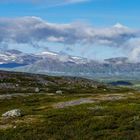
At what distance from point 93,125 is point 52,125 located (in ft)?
20.1

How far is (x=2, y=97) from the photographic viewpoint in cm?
11644

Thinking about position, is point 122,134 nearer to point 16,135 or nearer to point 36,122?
point 16,135

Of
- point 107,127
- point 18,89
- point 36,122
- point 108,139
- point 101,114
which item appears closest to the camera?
point 108,139

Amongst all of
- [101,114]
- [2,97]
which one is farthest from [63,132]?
[2,97]

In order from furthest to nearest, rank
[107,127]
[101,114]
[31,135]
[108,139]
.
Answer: [101,114] < [107,127] < [31,135] < [108,139]

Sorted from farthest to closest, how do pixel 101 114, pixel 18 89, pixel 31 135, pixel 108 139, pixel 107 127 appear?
pixel 18 89 → pixel 101 114 → pixel 107 127 → pixel 31 135 → pixel 108 139

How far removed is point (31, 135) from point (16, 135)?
7.06ft

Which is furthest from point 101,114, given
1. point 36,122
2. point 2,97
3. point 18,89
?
point 18,89

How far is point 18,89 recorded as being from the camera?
164 metres

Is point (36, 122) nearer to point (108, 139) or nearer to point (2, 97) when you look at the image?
point (108, 139)

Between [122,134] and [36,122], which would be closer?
[122,134]

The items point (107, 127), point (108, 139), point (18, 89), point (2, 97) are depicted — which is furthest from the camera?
point (18, 89)

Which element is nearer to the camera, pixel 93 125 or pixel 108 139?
pixel 108 139

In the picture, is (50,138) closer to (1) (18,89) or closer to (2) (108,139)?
(2) (108,139)
